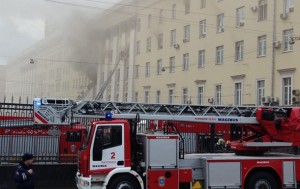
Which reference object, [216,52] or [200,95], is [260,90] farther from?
[200,95]

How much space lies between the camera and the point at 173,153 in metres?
11.6

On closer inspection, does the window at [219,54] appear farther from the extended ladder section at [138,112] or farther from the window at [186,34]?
the extended ladder section at [138,112]

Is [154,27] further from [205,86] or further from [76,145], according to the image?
[76,145]

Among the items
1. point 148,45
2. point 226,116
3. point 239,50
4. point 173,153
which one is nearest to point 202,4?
point 239,50

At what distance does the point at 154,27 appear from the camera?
49.1 meters

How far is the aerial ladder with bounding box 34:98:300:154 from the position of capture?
12.0 m

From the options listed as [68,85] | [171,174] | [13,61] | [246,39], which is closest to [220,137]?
[171,174]

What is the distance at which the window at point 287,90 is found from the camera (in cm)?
3050

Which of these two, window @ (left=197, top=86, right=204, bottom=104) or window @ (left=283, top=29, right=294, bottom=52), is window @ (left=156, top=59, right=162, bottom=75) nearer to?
window @ (left=197, top=86, right=204, bottom=104)

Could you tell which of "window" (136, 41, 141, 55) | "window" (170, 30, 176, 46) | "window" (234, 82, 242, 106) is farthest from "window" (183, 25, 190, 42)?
"window" (136, 41, 141, 55)

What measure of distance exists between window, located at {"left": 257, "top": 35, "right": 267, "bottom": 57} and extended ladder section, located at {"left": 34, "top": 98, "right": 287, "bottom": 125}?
20.6 meters

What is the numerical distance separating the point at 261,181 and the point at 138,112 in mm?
3785

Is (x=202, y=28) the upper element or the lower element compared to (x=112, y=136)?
upper

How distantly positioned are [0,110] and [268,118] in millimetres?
7907
